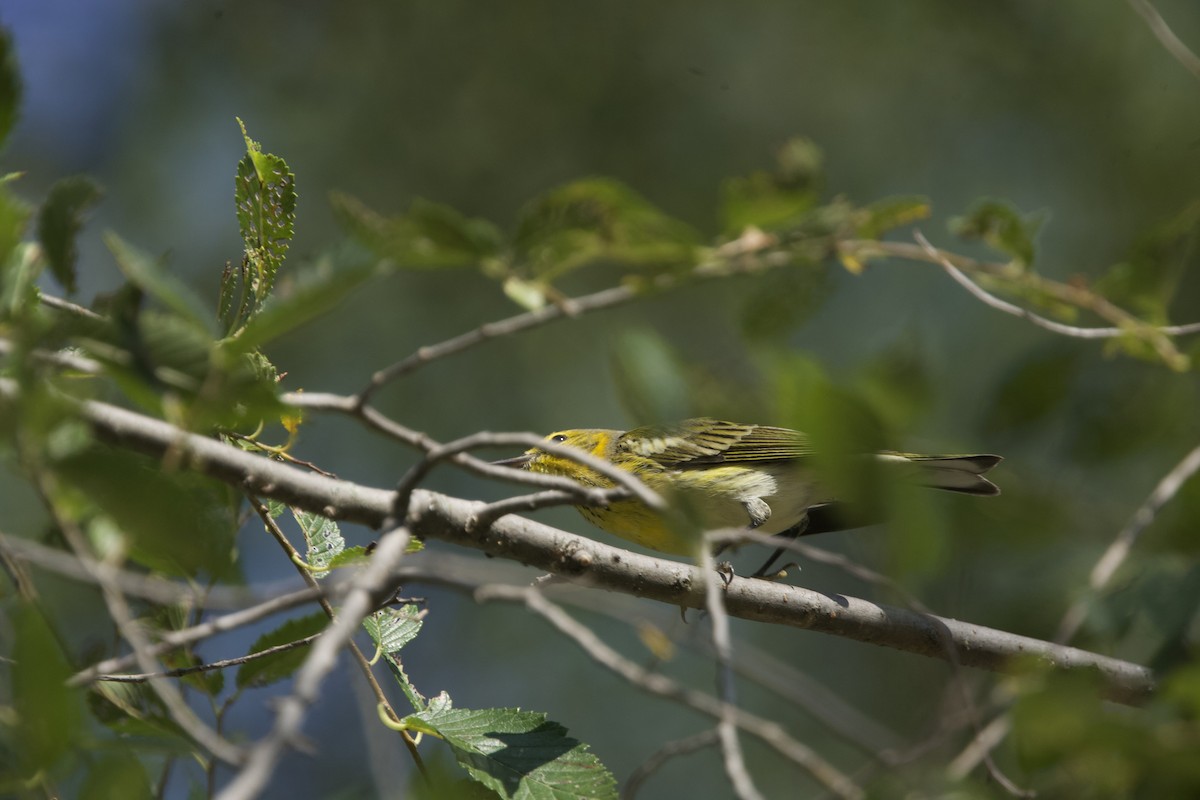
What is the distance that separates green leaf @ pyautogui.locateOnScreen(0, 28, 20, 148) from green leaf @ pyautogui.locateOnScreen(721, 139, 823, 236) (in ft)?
2.50

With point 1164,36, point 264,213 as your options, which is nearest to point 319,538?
point 264,213

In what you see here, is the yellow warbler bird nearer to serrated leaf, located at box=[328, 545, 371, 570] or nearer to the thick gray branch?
the thick gray branch

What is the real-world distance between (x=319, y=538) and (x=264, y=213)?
628mm

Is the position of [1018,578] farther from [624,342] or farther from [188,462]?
[188,462]

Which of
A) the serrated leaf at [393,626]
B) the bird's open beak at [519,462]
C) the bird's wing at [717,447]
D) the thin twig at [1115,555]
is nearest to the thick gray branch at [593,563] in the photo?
the thin twig at [1115,555]

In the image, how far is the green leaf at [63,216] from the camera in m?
1.14

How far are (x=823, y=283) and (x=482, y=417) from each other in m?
7.36

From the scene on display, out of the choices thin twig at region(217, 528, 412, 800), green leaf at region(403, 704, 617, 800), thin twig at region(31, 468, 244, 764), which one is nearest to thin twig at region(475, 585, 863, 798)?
thin twig at region(217, 528, 412, 800)

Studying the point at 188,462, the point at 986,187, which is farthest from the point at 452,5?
the point at 188,462

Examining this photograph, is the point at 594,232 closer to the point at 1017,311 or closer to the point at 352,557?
the point at 1017,311

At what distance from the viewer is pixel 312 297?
93 cm

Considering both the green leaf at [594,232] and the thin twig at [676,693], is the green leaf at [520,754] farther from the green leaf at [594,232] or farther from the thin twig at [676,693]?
the green leaf at [594,232]

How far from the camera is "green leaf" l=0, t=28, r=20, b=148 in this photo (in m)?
1.09

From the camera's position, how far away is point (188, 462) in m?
1.20
